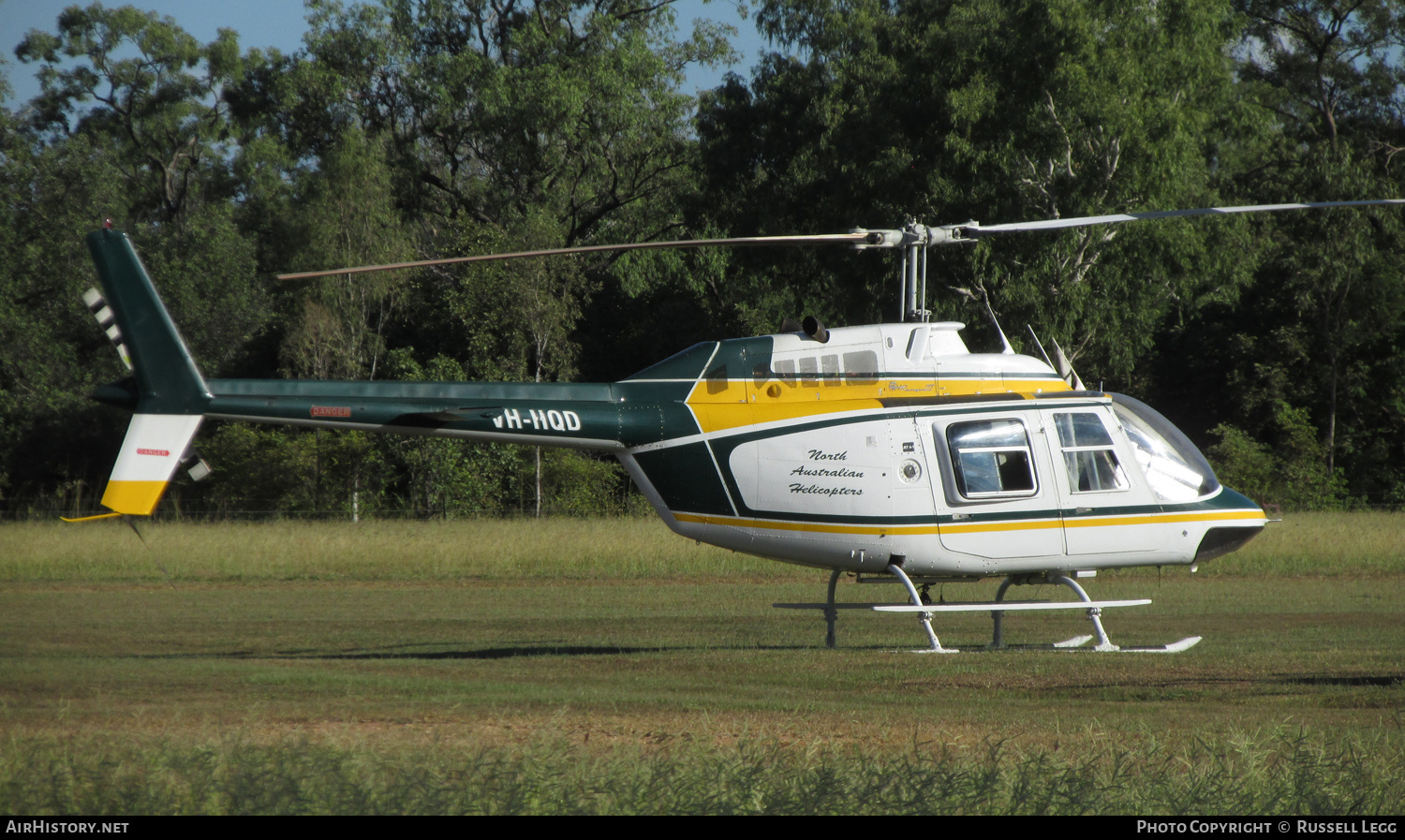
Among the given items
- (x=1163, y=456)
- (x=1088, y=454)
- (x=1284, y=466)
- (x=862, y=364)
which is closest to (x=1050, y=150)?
(x=1284, y=466)

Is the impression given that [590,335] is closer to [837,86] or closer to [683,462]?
[837,86]

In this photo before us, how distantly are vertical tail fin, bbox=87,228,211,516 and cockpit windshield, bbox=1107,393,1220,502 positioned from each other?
8677mm

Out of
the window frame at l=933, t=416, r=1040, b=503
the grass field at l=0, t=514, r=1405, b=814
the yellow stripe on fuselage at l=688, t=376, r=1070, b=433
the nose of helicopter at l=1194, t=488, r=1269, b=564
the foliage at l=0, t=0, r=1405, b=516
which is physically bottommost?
the grass field at l=0, t=514, r=1405, b=814

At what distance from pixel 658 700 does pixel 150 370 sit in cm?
530

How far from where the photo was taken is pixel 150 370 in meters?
11.0

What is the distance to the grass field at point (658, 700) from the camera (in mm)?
6012

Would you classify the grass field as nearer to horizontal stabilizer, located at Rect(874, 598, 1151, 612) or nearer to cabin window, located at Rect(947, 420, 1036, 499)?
horizontal stabilizer, located at Rect(874, 598, 1151, 612)

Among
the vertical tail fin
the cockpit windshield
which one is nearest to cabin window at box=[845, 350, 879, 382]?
the cockpit windshield

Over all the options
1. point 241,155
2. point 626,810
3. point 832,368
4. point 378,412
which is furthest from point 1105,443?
point 241,155

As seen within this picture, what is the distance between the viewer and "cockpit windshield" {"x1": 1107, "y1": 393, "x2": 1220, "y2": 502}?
12586 millimetres

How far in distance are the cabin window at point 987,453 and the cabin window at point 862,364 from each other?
→ 36.1 inches

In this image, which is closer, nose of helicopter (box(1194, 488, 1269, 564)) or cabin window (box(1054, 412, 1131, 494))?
cabin window (box(1054, 412, 1131, 494))

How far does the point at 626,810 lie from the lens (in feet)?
18.8
